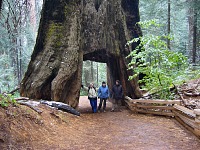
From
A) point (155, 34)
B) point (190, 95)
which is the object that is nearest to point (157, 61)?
point (190, 95)

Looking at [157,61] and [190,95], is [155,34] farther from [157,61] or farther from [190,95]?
[190,95]

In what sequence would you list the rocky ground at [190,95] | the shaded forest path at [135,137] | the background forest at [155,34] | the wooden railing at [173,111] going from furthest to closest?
the background forest at [155,34], the rocky ground at [190,95], the wooden railing at [173,111], the shaded forest path at [135,137]

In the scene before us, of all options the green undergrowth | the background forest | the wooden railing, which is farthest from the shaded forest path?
the background forest

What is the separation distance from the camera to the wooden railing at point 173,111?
238 inches

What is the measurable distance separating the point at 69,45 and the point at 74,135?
16.3ft

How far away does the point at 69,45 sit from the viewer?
405 inches

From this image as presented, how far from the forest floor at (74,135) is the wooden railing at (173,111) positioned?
0.24 metres

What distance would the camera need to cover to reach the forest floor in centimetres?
491

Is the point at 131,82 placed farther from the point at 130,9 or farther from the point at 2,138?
the point at 2,138

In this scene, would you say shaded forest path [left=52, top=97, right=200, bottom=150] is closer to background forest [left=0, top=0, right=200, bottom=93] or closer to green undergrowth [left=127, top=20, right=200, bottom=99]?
green undergrowth [left=127, top=20, right=200, bottom=99]

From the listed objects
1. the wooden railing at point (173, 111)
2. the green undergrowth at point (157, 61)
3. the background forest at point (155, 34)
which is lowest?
the wooden railing at point (173, 111)

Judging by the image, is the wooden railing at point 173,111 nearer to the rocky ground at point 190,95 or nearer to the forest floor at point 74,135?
the forest floor at point 74,135

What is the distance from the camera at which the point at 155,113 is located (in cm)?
981

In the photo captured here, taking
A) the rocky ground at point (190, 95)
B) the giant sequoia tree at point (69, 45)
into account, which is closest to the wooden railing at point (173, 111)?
the rocky ground at point (190, 95)
